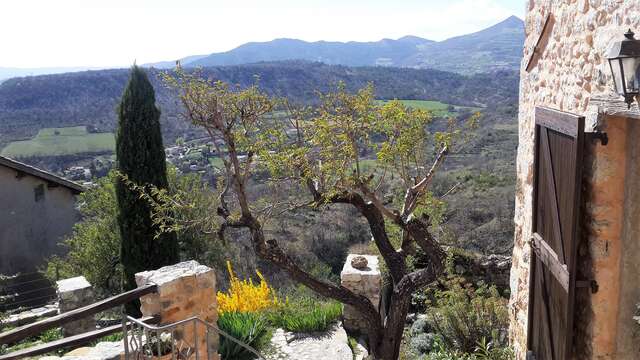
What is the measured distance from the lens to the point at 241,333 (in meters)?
7.09

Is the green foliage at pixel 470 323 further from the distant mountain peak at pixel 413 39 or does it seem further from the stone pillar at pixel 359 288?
the distant mountain peak at pixel 413 39

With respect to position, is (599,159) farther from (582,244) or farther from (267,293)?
(267,293)

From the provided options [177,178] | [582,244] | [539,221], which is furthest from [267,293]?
[582,244]

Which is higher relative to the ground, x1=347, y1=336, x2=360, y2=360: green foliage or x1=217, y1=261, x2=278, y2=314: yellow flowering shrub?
x1=217, y1=261, x2=278, y2=314: yellow flowering shrub

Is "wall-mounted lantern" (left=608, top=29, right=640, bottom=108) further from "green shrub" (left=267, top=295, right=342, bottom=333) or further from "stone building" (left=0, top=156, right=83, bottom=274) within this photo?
"stone building" (left=0, top=156, right=83, bottom=274)

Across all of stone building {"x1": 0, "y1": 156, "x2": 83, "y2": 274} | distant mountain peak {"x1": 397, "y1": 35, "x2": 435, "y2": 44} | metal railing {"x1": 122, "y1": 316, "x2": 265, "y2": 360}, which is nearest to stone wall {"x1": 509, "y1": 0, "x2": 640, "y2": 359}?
metal railing {"x1": 122, "y1": 316, "x2": 265, "y2": 360}

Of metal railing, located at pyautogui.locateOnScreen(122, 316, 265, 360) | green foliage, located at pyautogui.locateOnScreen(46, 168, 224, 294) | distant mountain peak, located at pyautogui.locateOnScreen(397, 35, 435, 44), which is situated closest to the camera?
metal railing, located at pyautogui.locateOnScreen(122, 316, 265, 360)

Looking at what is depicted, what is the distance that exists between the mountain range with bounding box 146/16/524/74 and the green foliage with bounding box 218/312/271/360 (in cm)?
10002

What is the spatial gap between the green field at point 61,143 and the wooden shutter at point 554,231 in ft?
116

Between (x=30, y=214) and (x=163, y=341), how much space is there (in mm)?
11910

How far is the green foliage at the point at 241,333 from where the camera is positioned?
22.4 feet

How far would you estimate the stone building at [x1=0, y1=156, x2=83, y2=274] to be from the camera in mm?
14422

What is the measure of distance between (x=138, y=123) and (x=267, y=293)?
15.3ft

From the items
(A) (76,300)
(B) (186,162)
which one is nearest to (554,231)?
(A) (76,300)
